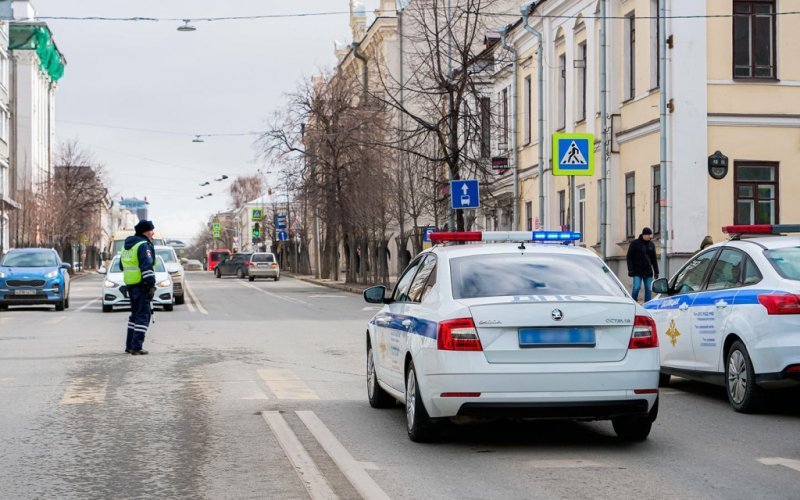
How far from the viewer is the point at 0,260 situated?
31.8 metres

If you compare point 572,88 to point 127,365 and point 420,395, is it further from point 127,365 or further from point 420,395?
point 420,395

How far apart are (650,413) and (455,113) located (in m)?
→ 25.1

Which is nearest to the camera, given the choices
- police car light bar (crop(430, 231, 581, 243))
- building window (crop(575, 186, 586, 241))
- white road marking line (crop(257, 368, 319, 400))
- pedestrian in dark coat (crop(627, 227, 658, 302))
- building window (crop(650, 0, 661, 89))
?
police car light bar (crop(430, 231, 581, 243))

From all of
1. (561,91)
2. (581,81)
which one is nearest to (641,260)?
(581,81)

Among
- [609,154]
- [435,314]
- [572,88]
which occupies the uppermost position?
[572,88]

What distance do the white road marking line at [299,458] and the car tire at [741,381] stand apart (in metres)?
4.11

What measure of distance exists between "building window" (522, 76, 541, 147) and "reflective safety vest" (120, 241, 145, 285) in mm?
27810

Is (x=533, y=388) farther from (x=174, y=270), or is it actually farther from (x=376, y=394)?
(x=174, y=270)

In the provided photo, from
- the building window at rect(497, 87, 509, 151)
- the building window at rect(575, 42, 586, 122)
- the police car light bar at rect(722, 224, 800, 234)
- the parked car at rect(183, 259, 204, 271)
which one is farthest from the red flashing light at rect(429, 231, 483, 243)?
the parked car at rect(183, 259, 204, 271)

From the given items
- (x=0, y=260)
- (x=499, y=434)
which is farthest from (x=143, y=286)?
(x=0, y=260)

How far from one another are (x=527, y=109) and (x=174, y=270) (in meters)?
15.9

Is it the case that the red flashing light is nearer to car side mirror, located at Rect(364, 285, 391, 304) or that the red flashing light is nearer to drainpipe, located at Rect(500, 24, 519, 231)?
car side mirror, located at Rect(364, 285, 391, 304)

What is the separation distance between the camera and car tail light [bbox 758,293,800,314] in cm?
1026

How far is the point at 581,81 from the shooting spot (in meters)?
37.1
